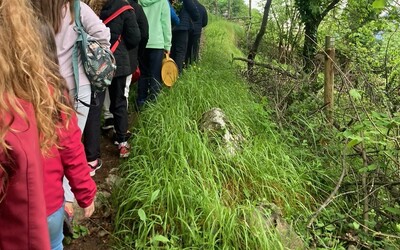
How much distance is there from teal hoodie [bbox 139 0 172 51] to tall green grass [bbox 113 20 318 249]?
2.19 feet

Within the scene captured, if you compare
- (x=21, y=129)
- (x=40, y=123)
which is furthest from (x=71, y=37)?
(x=21, y=129)

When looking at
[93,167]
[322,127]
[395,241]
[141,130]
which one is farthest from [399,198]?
[93,167]

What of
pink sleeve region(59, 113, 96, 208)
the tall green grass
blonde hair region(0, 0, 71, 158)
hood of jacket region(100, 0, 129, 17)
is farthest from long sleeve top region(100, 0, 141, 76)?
blonde hair region(0, 0, 71, 158)

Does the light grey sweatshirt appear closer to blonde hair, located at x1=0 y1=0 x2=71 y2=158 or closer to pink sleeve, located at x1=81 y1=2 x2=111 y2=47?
pink sleeve, located at x1=81 y1=2 x2=111 y2=47

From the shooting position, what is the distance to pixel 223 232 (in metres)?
2.33

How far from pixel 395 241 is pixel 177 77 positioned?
3072mm

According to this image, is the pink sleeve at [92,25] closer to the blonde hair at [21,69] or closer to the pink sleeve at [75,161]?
the pink sleeve at [75,161]

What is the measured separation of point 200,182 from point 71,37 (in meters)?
1.31

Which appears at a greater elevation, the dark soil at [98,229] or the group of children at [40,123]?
the group of children at [40,123]

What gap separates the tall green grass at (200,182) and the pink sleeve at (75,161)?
673mm

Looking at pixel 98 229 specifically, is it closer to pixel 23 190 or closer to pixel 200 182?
pixel 200 182

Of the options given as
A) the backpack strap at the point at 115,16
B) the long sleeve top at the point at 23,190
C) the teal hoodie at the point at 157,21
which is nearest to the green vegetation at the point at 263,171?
the teal hoodie at the point at 157,21

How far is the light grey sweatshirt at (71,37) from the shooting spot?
2.37 m

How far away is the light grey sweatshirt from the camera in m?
2.37
